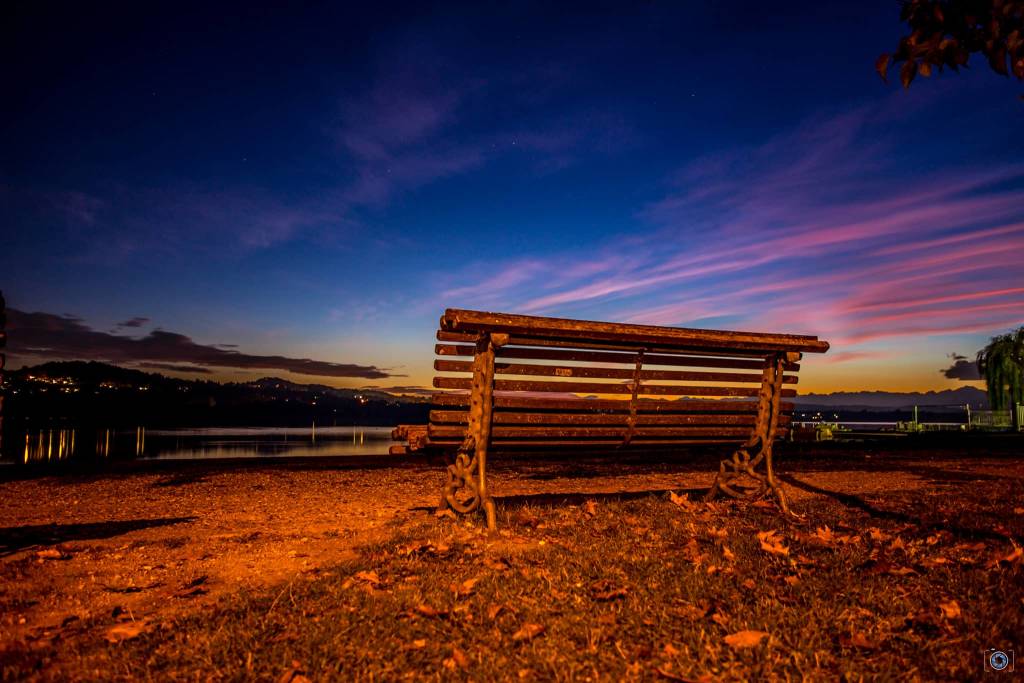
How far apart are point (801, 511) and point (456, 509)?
3.76 metres

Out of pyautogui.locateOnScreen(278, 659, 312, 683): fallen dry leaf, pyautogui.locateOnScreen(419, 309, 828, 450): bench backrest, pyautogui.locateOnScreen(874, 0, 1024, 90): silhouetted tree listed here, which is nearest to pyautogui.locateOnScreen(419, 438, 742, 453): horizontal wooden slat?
pyautogui.locateOnScreen(419, 309, 828, 450): bench backrest

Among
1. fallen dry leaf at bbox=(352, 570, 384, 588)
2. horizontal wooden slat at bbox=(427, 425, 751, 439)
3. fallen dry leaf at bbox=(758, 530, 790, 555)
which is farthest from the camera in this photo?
horizontal wooden slat at bbox=(427, 425, 751, 439)

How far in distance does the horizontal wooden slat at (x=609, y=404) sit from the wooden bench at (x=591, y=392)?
0.03ft

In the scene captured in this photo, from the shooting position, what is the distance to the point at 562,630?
3.38m

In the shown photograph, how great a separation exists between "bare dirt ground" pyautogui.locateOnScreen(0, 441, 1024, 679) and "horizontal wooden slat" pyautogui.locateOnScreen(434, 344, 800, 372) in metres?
1.87

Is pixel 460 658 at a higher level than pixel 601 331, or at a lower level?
lower

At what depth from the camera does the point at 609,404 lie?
6277 mm

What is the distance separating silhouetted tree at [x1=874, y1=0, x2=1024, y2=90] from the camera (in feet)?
11.1

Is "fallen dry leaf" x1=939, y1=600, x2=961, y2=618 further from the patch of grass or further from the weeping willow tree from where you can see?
the weeping willow tree

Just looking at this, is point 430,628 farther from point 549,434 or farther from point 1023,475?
point 1023,475

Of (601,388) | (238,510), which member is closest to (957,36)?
(601,388)

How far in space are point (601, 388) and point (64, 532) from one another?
5623 mm

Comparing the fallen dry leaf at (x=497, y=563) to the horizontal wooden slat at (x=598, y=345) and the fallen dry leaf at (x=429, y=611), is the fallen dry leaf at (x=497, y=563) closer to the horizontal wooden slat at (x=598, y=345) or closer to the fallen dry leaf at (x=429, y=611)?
the fallen dry leaf at (x=429, y=611)

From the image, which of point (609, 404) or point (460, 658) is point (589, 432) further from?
point (460, 658)
